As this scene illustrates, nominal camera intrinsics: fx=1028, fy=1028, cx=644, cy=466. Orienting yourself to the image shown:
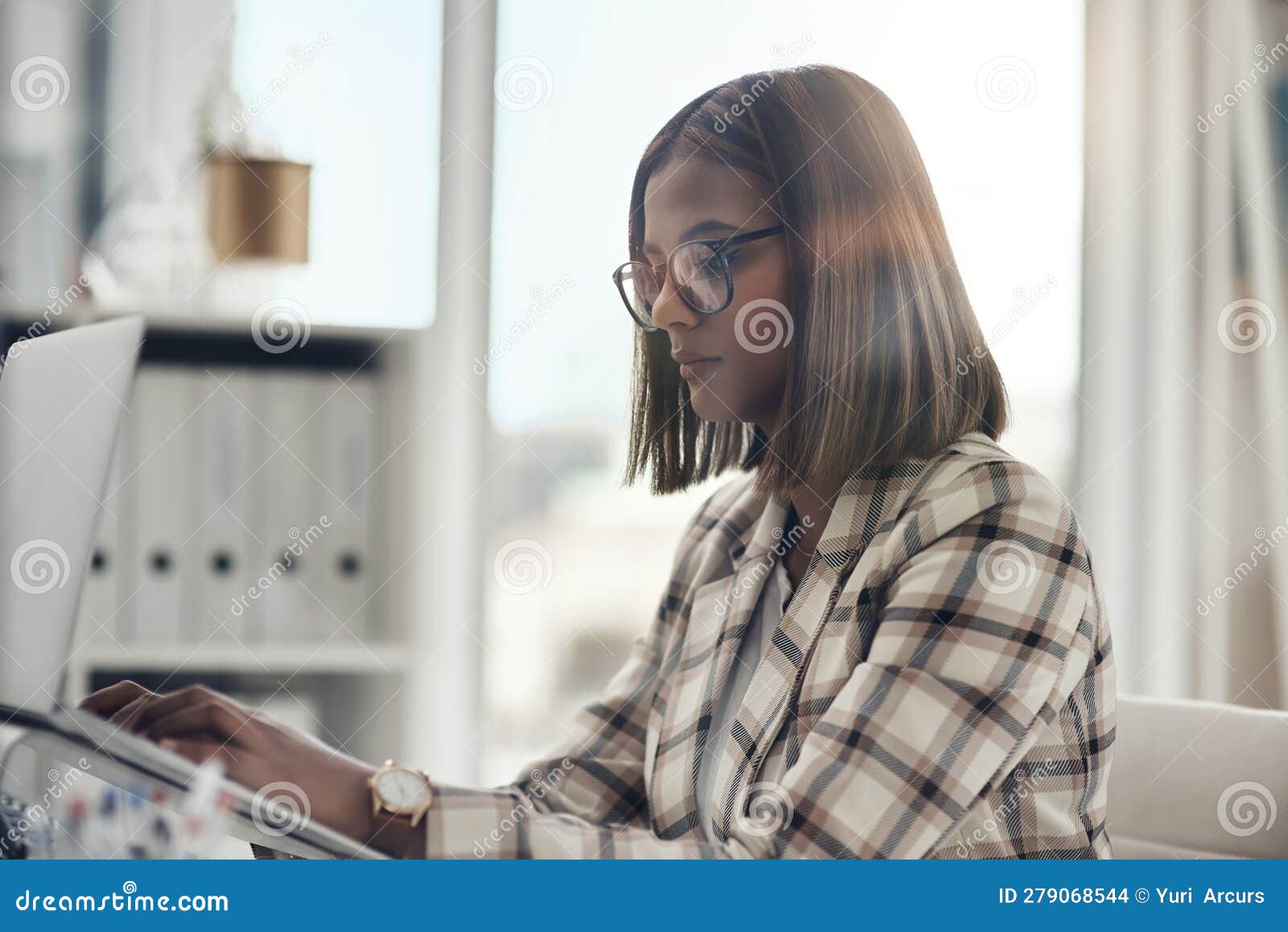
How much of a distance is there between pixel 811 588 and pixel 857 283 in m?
0.27

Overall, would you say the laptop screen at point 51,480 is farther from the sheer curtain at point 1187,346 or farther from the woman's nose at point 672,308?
the sheer curtain at point 1187,346

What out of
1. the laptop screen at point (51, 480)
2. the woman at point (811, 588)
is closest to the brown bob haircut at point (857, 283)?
the woman at point (811, 588)

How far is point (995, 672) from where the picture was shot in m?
0.74

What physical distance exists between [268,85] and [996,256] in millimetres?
1189

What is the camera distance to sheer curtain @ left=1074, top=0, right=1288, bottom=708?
1611 mm

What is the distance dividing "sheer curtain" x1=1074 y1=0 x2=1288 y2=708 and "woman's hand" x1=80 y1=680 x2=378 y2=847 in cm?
143

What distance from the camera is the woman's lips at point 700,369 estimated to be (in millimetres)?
977

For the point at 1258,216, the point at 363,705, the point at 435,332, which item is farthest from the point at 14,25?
the point at 1258,216

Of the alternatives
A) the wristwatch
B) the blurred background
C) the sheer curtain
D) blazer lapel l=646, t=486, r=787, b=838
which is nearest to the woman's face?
blazer lapel l=646, t=486, r=787, b=838

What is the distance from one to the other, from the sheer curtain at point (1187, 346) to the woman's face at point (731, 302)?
3.38 feet

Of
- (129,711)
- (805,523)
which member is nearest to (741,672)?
(805,523)

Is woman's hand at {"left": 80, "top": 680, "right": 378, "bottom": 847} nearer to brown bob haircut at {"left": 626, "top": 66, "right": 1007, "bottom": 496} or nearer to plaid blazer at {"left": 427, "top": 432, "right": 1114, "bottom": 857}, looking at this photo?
plaid blazer at {"left": 427, "top": 432, "right": 1114, "bottom": 857}

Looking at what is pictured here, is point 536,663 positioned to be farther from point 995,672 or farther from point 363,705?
point 995,672

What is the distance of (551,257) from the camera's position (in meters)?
1.67
